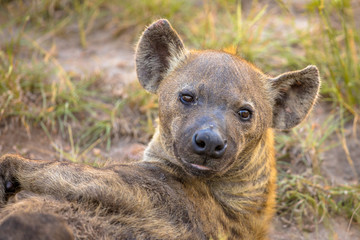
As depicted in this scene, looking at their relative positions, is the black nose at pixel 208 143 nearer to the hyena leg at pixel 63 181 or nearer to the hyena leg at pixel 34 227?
the hyena leg at pixel 63 181

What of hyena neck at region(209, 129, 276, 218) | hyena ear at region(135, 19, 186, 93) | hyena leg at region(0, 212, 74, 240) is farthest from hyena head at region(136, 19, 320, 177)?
hyena leg at region(0, 212, 74, 240)

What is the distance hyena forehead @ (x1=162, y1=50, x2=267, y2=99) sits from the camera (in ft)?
12.1

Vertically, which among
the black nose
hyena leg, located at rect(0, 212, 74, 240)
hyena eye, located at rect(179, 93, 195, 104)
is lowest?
hyena leg, located at rect(0, 212, 74, 240)

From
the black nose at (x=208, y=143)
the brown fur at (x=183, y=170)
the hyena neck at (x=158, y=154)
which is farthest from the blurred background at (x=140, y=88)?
the black nose at (x=208, y=143)

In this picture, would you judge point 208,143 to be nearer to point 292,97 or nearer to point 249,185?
point 249,185

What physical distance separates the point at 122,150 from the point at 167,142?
157cm

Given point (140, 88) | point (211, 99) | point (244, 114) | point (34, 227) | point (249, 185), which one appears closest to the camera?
point (34, 227)

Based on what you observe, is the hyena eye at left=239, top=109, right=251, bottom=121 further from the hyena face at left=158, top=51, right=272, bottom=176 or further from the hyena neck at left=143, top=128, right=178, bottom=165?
the hyena neck at left=143, top=128, right=178, bottom=165

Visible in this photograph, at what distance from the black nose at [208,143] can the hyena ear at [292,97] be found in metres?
1.00

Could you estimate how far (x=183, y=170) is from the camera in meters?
3.79

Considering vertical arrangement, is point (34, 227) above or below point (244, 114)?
below

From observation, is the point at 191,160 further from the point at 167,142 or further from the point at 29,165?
the point at 29,165

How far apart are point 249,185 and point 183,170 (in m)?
0.53

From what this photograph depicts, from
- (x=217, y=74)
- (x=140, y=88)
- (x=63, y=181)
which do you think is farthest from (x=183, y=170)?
(x=140, y=88)
